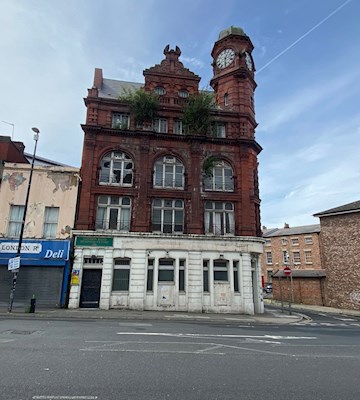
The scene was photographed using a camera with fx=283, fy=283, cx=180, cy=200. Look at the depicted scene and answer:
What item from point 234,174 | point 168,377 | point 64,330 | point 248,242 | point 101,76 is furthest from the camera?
point 101,76

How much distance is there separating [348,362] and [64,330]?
9.37 meters

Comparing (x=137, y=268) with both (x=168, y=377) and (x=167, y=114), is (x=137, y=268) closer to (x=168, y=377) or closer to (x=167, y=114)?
(x=167, y=114)

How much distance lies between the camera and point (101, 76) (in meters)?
26.7

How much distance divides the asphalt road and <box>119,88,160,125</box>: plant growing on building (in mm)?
18073

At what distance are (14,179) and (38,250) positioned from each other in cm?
593

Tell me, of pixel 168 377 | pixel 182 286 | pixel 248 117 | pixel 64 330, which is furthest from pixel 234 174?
pixel 168 377

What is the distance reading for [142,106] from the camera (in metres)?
23.6

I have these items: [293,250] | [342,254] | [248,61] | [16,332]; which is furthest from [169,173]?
[293,250]

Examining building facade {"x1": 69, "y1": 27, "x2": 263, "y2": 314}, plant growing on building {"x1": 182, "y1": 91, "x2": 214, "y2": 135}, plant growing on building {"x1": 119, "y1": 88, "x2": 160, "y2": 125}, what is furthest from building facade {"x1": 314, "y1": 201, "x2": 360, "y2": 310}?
plant growing on building {"x1": 119, "y1": 88, "x2": 160, "y2": 125}

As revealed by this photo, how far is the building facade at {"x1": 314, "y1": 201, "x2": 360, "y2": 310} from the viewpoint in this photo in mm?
27641

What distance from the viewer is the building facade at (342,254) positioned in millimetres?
27641

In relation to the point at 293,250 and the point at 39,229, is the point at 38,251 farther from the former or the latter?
the point at 293,250

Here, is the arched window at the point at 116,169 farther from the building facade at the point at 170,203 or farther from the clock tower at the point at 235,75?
the clock tower at the point at 235,75

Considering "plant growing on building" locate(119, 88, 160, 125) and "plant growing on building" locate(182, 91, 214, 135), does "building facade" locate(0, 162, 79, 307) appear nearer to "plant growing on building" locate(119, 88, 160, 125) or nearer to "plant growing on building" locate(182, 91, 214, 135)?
"plant growing on building" locate(119, 88, 160, 125)
